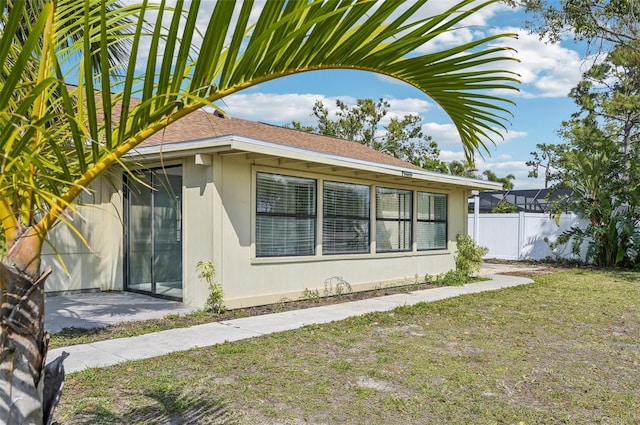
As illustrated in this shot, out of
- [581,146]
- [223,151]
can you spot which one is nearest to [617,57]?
[581,146]

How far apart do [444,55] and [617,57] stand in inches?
751

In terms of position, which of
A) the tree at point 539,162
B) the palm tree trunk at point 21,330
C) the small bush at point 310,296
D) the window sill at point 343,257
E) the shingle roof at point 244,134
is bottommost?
the small bush at point 310,296

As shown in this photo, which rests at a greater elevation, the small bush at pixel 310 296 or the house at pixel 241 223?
the house at pixel 241 223

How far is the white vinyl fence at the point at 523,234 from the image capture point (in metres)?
19.0

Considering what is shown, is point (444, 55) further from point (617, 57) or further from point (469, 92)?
point (617, 57)

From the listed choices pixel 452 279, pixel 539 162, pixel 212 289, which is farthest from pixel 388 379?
pixel 539 162

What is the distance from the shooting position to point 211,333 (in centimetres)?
693

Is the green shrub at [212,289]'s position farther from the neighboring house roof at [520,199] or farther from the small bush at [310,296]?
the neighboring house roof at [520,199]

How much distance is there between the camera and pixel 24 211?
66.4 inches

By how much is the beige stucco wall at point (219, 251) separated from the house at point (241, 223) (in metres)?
0.02

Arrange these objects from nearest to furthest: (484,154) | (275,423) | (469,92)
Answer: (469,92) → (484,154) → (275,423)

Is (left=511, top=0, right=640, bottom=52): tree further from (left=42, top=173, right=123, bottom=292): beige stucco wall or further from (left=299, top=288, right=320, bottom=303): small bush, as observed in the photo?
(left=42, top=173, right=123, bottom=292): beige stucco wall

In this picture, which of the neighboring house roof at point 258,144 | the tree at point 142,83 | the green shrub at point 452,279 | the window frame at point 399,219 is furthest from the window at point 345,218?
the tree at point 142,83

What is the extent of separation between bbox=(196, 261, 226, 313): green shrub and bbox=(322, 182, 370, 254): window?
2.79 meters
